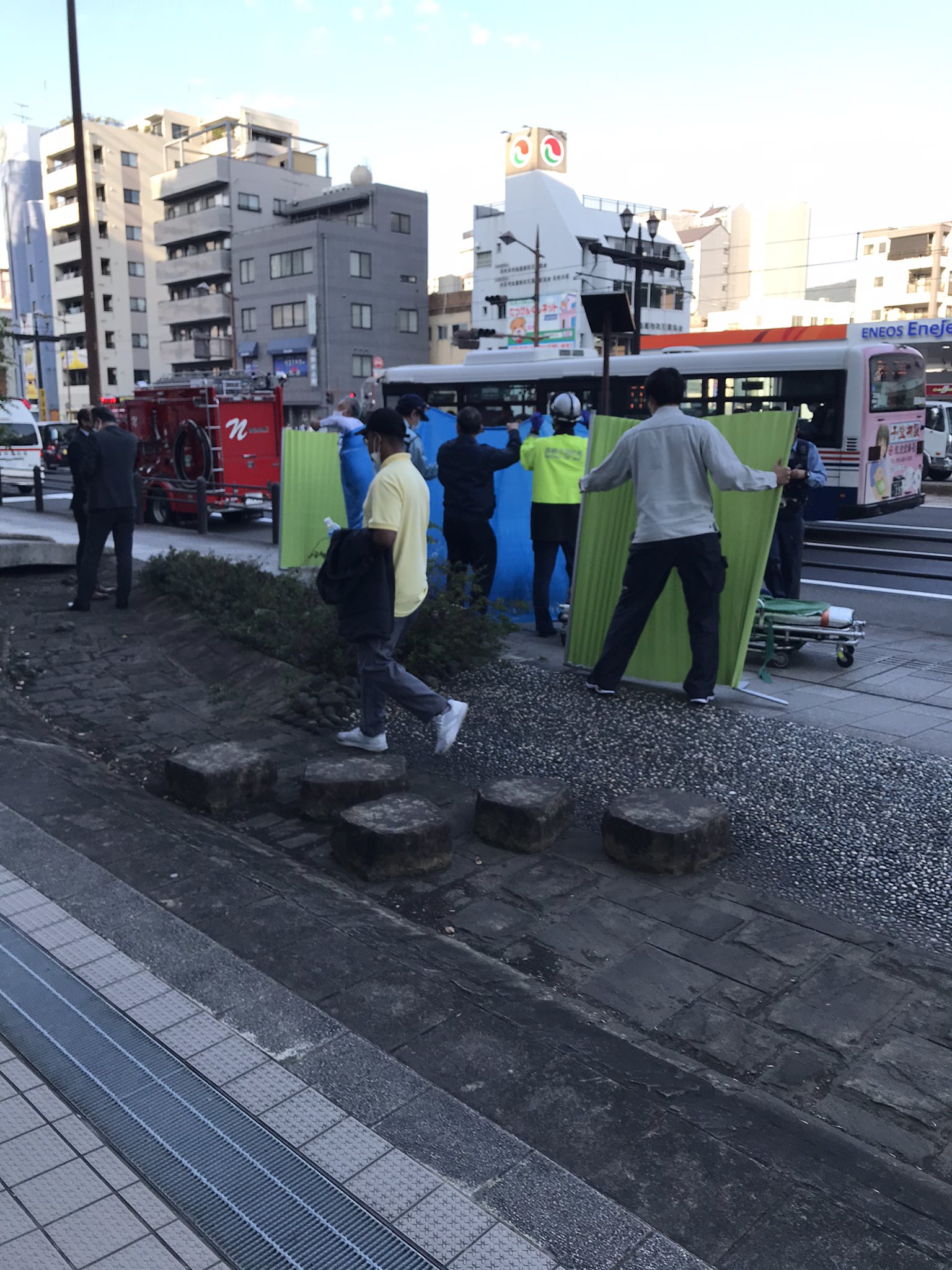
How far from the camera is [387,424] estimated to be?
5.25 meters

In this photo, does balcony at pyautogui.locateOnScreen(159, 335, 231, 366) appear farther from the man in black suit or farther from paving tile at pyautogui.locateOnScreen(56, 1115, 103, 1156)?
paving tile at pyautogui.locateOnScreen(56, 1115, 103, 1156)

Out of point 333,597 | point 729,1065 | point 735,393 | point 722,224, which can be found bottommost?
point 729,1065

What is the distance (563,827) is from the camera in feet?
14.8

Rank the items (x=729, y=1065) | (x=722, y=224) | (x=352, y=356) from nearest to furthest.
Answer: (x=729, y=1065)
(x=352, y=356)
(x=722, y=224)

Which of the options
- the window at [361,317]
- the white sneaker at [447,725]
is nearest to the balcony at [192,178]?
the window at [361,317]

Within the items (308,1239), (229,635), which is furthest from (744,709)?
(308,1239)

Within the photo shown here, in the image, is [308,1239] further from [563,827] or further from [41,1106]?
[563,827]

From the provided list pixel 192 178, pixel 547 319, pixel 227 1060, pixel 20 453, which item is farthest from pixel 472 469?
pixel 192 178

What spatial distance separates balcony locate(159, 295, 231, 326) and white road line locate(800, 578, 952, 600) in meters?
54.5

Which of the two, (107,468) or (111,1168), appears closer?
(111,1168)

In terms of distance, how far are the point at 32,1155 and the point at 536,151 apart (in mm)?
67141

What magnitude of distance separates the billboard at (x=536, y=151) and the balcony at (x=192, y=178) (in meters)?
17.3

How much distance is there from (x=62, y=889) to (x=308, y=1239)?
6.57ft

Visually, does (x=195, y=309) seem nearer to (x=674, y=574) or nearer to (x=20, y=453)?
(x=20, y=453)
